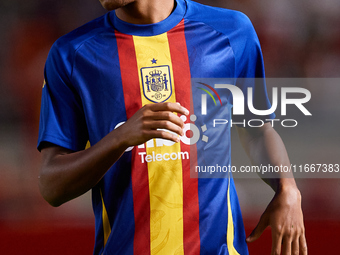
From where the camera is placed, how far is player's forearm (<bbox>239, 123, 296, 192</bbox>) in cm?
102

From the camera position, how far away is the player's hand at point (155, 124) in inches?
30.0

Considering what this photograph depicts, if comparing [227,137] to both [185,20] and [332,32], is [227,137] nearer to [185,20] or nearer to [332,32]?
[185,20]

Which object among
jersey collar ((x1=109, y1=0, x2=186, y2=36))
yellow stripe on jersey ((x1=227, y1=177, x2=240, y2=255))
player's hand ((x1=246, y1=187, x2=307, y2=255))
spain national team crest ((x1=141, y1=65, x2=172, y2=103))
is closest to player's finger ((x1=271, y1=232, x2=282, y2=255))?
player's hand ((x1=246, y1=187, x2=307, y2=255))

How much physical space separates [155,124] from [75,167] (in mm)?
223

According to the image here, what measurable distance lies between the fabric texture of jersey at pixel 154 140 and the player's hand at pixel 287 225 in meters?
0.10

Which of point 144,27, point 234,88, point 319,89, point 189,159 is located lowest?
point 319,89

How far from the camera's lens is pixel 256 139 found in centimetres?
111

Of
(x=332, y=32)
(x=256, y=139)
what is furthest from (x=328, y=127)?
(x=256, y=139)

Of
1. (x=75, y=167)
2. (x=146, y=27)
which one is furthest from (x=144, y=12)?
(x=75, y=167)

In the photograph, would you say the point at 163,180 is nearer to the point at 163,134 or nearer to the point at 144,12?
the point at 163,134

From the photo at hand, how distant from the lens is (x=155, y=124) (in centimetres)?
77

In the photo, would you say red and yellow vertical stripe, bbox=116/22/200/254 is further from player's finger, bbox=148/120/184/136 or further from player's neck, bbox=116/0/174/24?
player's finger, bbox=148/120/184/136

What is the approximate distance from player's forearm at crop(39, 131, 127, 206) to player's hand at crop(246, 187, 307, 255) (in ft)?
1.19

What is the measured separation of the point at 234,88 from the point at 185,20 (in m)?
0.19
